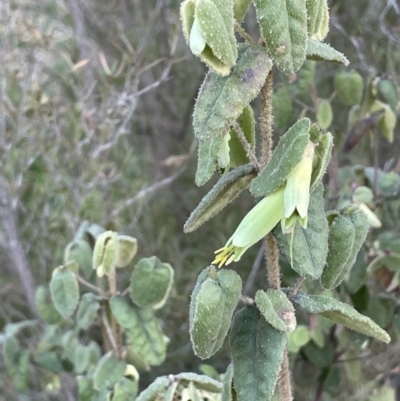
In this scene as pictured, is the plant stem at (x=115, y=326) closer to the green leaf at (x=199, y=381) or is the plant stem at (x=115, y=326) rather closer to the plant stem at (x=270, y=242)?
the green leaf at (x=199, y=381)

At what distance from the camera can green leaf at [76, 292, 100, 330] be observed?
613 millimetres

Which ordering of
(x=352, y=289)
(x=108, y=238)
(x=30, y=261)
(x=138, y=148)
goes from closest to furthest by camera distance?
(x=108, y=238) < (x=352, y=289) < (x=30, y=261) < (x=138, y=148)

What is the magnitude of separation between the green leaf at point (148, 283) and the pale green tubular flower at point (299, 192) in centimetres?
28

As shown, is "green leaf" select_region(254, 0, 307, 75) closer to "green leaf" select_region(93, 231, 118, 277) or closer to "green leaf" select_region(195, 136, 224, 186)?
"green leaf" select_region(195, 136, 224, 186)

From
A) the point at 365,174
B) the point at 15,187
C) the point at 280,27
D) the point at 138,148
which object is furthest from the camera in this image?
the point at 138,148

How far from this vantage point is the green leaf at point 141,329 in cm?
59

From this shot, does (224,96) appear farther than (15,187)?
No

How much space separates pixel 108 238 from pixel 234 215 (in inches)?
34.6

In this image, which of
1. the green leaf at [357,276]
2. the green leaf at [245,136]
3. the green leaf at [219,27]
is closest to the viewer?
the green leaf at [219,27]

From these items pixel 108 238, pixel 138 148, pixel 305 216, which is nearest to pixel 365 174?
pixel 108 238

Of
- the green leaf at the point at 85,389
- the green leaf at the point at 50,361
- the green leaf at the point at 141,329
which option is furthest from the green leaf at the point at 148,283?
the green leaf at the point at 50,361

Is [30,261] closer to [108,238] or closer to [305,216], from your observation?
[108,238]

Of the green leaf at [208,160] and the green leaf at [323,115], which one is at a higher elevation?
the green leaf at [208,160]

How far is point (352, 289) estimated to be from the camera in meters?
0.74
